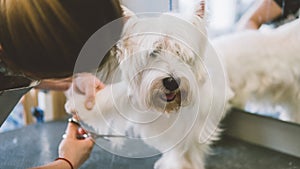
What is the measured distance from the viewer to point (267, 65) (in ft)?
3.54

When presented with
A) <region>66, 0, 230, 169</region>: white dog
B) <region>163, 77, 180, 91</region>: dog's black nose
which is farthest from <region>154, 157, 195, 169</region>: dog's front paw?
<region>163, 77, 180, 91</region>: dog's black nose

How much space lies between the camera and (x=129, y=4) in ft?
2.77

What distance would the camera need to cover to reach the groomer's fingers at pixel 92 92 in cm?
99

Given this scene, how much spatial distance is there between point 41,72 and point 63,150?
410 millimetres

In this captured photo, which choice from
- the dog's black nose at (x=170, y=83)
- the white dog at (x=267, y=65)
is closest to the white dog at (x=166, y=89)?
the dog's black nose at (x=170, y=83)

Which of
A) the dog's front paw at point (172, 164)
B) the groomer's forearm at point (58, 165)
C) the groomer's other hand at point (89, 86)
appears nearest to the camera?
the groomer's forearm at point (58, 165)

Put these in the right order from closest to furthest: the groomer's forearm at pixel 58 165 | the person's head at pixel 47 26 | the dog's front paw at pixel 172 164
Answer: the person's head at pixel 47 26 → the groomer's forearm at pixel 58 165 → the dog's front paw at pixel 172 164

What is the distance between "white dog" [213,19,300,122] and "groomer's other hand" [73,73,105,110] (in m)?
0.33

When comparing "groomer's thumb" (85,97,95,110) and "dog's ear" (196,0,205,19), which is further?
"groomer's thumb" (85,97,95,110)

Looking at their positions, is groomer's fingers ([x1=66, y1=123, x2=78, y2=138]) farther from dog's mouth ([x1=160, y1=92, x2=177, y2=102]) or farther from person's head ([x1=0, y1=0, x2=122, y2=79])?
person's head ([x1=0, y1=0, x2=122, y2=79])

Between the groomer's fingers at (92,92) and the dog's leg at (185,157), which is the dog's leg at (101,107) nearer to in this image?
the groomer's fingers at (92,92)

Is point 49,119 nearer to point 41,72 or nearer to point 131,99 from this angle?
point 131,99

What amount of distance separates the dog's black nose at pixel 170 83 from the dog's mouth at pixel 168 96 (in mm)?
24

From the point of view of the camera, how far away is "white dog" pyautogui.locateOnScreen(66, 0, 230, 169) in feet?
2.77
